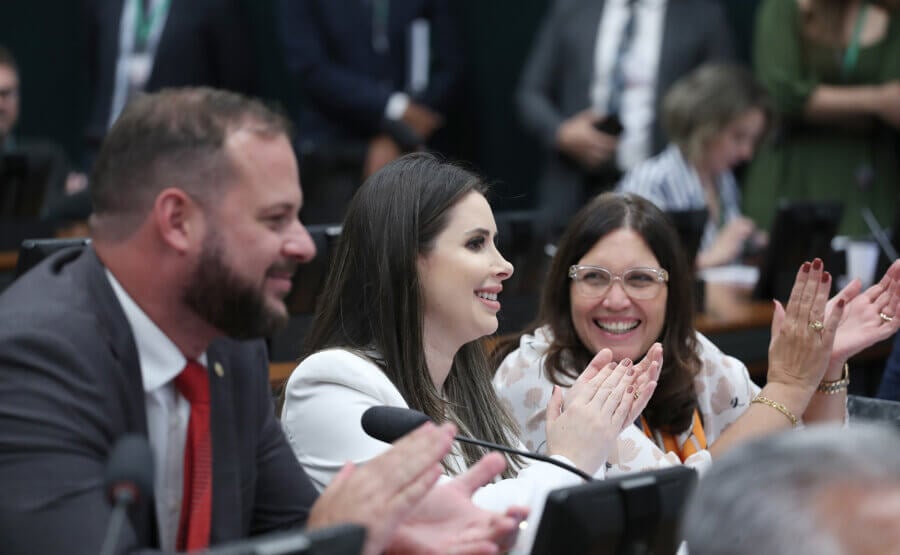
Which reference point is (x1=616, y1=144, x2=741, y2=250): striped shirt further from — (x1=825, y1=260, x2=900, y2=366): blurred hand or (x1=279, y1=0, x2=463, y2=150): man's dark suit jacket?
(x1=825, y1=260, x2=900, y2=366): blurred hand

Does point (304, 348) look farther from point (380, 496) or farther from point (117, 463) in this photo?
point (117, 463)

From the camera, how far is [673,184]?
202 inches

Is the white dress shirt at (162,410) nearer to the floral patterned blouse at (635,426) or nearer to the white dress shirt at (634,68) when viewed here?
the floral patterned blouse at (635,426)

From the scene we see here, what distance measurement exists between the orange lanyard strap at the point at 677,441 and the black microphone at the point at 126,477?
149 centimetres

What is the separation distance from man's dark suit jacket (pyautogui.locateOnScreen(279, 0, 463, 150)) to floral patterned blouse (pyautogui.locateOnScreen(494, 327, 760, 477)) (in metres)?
3.19

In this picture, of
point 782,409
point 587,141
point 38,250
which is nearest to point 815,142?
point 587,141

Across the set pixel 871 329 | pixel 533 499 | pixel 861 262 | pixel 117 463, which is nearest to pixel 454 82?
pixel 861 262

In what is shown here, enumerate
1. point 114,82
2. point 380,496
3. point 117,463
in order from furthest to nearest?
point 114,82 < point 380,496 < point 117,463

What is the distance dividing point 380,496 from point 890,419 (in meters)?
1.37

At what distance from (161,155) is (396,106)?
4375 millimetres

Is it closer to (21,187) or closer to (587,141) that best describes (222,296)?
(21,187)

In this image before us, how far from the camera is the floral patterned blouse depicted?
2.56 meters

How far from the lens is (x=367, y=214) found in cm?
242

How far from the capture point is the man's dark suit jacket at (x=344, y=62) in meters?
5.96
